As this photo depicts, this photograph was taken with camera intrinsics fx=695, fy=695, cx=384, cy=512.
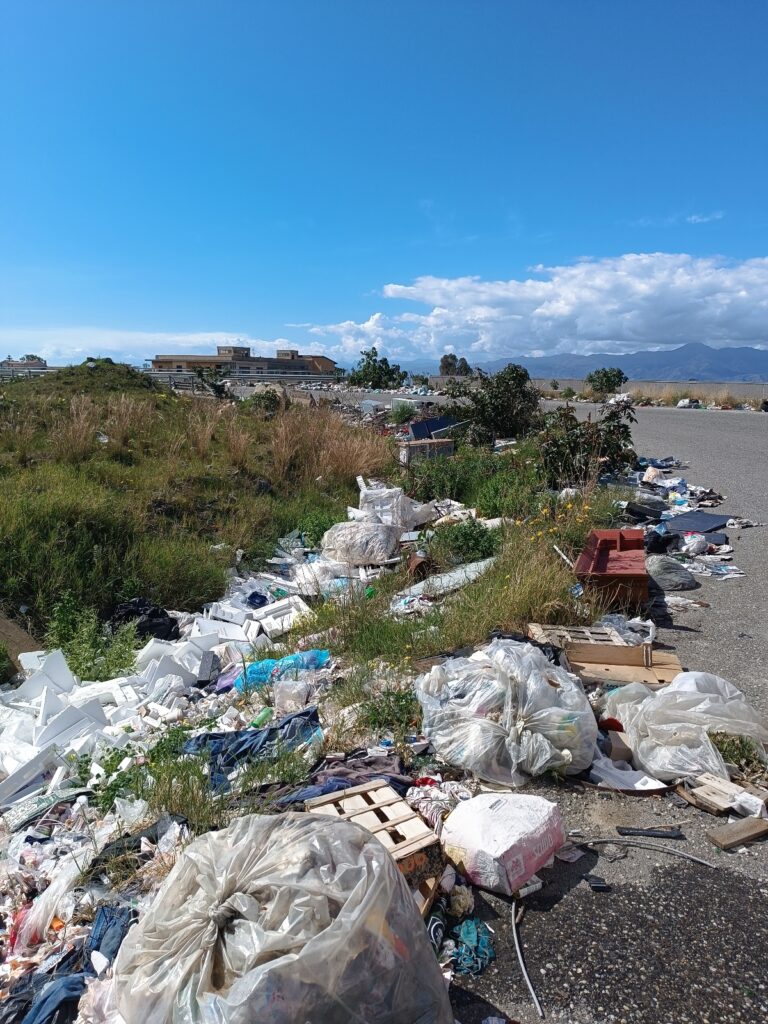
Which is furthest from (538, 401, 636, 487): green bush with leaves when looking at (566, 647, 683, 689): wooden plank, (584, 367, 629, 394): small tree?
(584, 367, 629, 394): small tree

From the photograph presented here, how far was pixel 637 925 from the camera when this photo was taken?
8.18ft

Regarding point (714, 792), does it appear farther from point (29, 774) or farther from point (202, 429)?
point (202, 429)

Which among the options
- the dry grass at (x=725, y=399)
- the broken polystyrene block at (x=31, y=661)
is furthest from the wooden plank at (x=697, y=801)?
the dry grass at (x=725, y=399)

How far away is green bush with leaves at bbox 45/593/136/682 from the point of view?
5.36 m

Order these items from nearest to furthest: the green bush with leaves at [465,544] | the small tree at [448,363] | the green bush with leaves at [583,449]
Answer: the green bush with leaves at [465,544]
the green bush with leaves at [583,449]
the small tree at [448,363]

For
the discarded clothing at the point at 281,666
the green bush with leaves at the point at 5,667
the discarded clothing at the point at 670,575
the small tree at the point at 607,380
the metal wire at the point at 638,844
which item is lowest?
the green bush with leaves at the point at 5,667

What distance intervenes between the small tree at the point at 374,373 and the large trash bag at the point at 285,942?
33522 millimetres

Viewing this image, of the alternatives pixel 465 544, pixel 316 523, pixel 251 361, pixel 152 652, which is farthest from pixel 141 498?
pixel 251 361

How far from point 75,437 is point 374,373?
86.7ft

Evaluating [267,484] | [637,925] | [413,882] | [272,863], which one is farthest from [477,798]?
[267,484]

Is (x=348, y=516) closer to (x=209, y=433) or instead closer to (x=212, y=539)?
(x=212, y=539)

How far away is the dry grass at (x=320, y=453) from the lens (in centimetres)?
995

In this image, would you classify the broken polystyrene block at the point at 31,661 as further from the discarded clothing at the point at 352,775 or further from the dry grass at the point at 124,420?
the dry grass at the point at 124,420

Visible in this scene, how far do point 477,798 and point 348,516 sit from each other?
6019 millimetres
